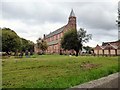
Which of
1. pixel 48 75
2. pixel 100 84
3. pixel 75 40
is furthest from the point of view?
pixel 75 40

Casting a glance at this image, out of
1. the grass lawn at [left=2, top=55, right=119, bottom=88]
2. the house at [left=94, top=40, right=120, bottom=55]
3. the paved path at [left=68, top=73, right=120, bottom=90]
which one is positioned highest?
the house at [left=94, top=40, right=120, bottom=55]

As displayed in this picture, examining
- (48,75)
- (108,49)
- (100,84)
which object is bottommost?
(48,75)

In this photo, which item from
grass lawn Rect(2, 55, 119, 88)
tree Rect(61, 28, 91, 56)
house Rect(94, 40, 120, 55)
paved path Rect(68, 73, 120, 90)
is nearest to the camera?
paved path Rect(68, 73, 120, 90)

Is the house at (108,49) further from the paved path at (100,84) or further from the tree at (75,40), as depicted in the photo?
the paved path at (100,84)

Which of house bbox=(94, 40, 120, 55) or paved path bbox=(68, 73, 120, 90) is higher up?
house bbox=(94, 40, 120, 55)

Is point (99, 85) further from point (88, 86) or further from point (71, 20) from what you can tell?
point (71, 20)

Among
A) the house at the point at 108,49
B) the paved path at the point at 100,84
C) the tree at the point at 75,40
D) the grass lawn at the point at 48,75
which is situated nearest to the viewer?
the paved path at the point at 100,84

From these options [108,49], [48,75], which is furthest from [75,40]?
[48,75]

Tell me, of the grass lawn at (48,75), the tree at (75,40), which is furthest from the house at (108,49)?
the grass lawn at (48,75)

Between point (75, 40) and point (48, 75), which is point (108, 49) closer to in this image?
point (75, 40)

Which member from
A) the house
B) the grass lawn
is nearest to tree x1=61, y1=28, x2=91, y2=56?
the house

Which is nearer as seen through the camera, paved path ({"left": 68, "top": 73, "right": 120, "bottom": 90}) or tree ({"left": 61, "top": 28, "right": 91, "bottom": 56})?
paved path ({"left": 68, "top": 73, "right": 120, "bottom": 90})

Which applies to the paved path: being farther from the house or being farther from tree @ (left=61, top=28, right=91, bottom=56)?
the house

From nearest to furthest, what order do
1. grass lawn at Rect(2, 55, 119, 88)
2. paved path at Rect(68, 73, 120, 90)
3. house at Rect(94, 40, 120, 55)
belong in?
paved path at Rect(68, 73, 120, 90) → grass lawn at Rect(2, 55, 119, 88) → house at Rect(94, 40, 120, 55)
